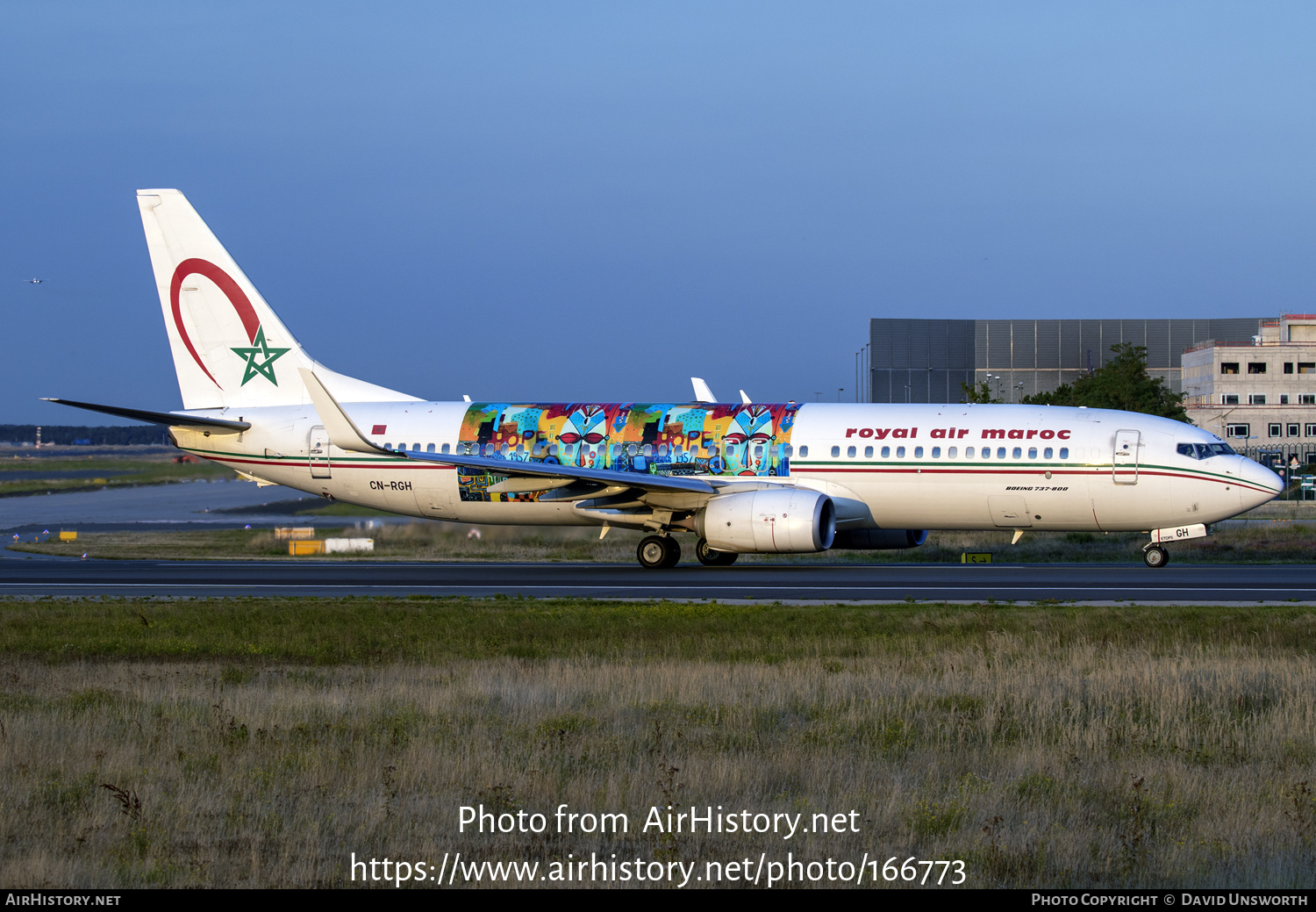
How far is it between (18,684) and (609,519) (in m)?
17.2

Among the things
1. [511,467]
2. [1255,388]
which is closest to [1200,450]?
[511,467]

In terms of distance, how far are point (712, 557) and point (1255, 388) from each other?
96471mm

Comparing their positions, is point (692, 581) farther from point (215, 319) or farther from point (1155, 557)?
point (215, 319)

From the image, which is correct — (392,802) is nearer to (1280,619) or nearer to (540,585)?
(1280,619)

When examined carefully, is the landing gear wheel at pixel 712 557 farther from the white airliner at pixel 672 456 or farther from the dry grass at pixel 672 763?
the dry grass at pixel 672 763

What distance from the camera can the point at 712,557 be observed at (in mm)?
29922

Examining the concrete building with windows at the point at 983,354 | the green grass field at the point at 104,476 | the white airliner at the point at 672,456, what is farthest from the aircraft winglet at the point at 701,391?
the concrete building with windows at the point at 983,354

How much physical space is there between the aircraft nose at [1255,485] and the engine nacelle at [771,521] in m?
8.62

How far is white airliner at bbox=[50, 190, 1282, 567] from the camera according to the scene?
90.3 ft

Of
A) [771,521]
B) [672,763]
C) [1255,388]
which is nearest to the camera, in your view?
[672,763]

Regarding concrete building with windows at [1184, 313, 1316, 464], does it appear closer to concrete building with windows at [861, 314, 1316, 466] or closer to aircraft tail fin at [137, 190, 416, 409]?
concrete building with windows at [861, 314, 1316, 466]

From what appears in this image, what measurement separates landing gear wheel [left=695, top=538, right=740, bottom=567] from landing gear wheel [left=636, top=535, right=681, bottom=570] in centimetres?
59


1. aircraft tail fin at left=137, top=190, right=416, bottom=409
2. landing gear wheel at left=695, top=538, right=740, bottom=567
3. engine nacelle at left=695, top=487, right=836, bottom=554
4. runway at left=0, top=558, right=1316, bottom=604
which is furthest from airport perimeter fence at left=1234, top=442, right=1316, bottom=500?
aircraft tail fin at left=137, top=190, right=416, bottom=409
